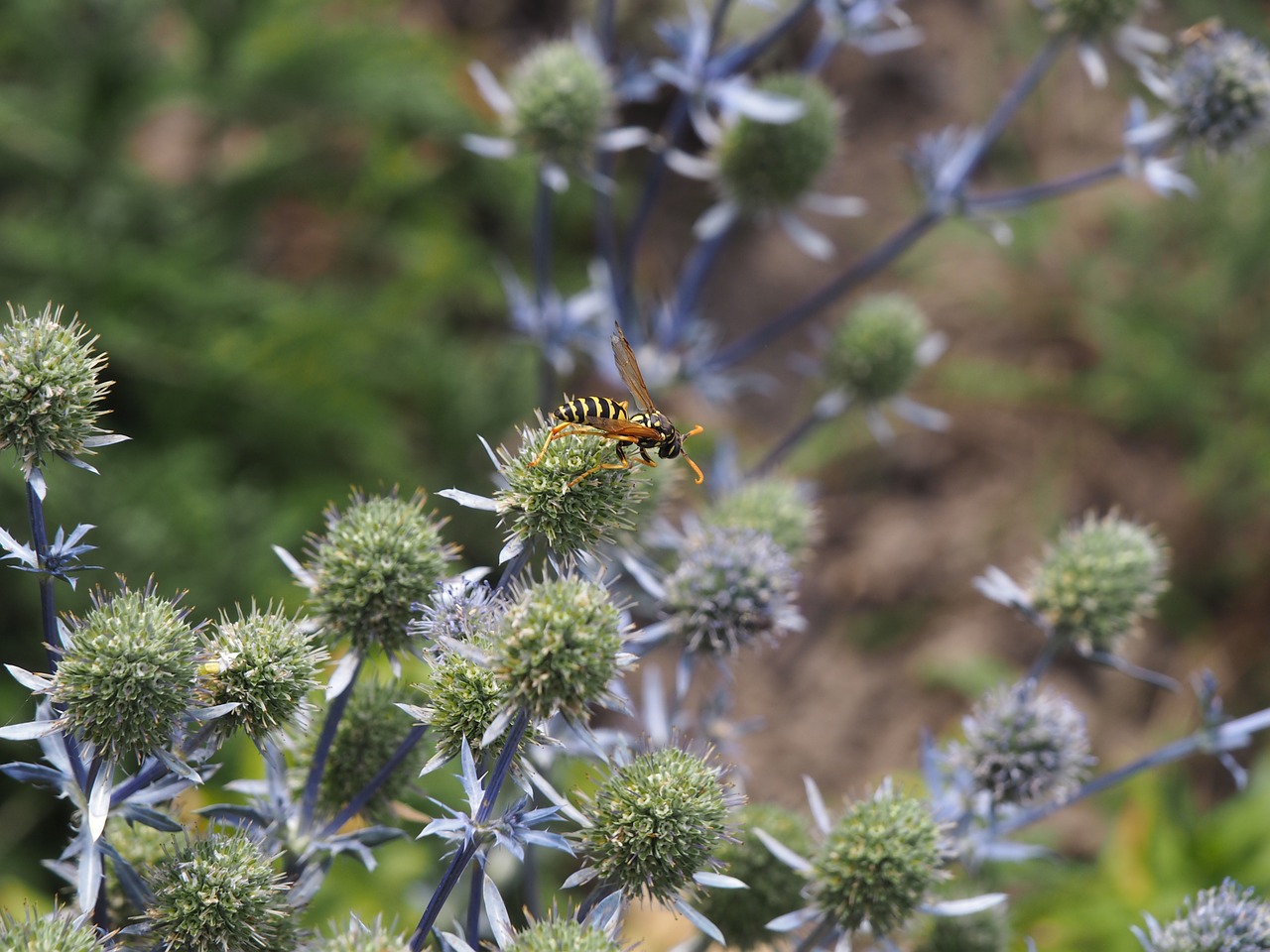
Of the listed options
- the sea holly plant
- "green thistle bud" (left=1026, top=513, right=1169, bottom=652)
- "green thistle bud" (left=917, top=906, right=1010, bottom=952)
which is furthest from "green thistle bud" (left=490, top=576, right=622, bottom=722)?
"green thistle bud" (left=1026, top=513, right=1169, bottom=652)

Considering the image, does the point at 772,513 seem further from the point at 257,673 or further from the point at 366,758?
the point at 257,673

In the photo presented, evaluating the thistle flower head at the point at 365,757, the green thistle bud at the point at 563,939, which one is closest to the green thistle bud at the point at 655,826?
the green thistle bud at the point at 563,939

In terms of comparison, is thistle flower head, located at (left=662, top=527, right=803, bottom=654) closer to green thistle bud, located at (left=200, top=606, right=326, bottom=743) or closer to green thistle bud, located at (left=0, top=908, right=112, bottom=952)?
green thistle bud, located at (left=200, top=606, right=326, bottom=743)

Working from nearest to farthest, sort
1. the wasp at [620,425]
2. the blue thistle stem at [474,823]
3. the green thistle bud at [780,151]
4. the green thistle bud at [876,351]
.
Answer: the blue thistle stem at [474,823] → the wasp at [620,425] → the green thistle bud at [780,151] → the green thistle bud at [876,351]

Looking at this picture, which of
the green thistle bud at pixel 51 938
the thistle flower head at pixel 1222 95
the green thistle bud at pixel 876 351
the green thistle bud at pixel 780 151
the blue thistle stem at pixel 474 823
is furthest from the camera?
the green thistle bud at pixel 876 351

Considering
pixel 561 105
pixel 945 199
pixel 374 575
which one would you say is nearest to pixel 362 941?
pixel 374 575

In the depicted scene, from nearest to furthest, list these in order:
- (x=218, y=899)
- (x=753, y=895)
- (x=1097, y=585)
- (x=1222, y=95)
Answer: (x=218, y=899) → (x=753, y=895) → (x=1097, y=585) → (x=1222, y=95)

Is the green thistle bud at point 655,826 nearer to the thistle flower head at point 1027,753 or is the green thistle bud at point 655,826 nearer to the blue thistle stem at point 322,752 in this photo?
the blue thistle stem at point 322,752

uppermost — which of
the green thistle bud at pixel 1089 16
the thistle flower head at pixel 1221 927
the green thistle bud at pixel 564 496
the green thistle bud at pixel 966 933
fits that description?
the green thistle bud at pixel 1089 16
